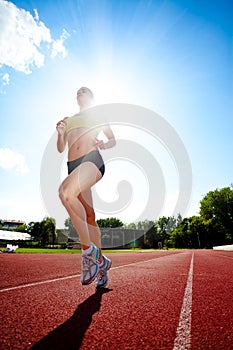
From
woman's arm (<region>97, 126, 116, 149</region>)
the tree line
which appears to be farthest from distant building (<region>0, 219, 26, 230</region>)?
woman's arm (<region>97, 126, 116, 149</region>)

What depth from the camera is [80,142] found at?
10.8 ft

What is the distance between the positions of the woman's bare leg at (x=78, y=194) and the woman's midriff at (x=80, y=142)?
262 mm

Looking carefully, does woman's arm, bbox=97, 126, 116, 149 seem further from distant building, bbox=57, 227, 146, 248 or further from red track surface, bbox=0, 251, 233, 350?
distant building, bbox=57, 227, 146, 248

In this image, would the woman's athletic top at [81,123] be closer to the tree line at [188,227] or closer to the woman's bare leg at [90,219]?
the woman's bare leg at [90,219]

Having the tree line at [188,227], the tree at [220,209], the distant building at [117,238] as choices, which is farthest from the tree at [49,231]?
the tree at [220,209]

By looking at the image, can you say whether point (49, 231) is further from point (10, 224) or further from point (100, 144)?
point (100, 144)

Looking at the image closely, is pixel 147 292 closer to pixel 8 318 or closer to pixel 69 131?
pixel 8 318

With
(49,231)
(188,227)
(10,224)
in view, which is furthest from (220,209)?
(10,224)

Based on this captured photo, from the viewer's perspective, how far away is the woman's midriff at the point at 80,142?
3.21m

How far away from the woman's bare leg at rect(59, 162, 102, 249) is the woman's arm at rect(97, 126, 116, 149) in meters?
0.32

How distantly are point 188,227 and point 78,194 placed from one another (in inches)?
3915

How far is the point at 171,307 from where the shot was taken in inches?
86.5

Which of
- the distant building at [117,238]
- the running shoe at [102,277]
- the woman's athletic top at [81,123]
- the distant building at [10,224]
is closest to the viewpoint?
the running shoe at [102,277]

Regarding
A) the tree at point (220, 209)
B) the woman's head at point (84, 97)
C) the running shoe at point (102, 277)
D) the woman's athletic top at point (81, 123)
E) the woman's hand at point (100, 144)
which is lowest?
the running shoe at point (102, 277)
